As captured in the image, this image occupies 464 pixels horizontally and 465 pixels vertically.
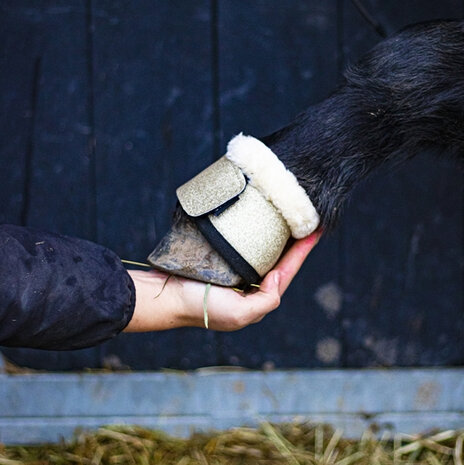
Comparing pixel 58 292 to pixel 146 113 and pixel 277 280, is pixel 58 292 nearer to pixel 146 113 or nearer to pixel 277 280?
pixel 277 280

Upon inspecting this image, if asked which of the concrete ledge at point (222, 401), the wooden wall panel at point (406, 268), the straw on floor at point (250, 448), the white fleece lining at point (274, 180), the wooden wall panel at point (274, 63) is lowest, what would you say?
the straw on floor at point (250, 448)

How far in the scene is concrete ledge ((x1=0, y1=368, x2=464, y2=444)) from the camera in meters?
1.28

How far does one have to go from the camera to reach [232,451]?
119 centimetres

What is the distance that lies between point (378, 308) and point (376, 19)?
0.54 m

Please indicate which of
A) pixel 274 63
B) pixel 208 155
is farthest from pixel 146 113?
pixel 274 63

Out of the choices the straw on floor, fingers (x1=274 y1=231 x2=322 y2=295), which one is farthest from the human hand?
the straw on floor

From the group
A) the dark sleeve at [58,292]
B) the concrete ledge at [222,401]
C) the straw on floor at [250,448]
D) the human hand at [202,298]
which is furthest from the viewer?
the concrete ledge at [222,401]

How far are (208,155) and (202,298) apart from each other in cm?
53

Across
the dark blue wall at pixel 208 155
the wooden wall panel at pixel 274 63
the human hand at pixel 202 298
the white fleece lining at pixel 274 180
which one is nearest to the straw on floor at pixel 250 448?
the dark blue wall at pixel 208 155

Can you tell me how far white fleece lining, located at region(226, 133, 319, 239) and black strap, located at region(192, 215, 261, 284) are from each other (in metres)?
0.07

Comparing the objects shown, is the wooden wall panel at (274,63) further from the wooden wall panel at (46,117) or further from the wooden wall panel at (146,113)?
the wooden wall panel at (46,117)

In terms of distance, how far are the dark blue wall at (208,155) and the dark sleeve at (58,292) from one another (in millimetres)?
547

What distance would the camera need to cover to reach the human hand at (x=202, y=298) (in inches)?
29.4

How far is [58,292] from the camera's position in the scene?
66cm
